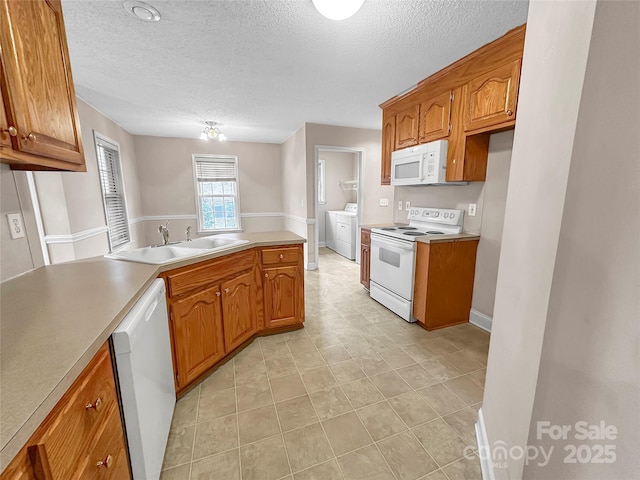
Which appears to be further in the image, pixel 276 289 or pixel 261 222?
pixel 261 222

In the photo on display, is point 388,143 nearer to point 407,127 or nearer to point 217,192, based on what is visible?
point 407,127

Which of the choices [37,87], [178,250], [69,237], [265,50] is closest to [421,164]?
[265,50]

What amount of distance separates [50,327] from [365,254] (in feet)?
9.61

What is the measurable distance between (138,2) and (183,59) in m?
0.66

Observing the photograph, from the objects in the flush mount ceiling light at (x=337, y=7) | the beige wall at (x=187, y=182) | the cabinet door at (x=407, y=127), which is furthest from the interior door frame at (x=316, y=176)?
the flush mount ceiling light at (x=337, y=7)

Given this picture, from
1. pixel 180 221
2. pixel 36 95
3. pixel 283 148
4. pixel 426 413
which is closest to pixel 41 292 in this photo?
pixel 36 95

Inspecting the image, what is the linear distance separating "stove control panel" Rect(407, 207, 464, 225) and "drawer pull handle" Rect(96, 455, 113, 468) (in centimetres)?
285

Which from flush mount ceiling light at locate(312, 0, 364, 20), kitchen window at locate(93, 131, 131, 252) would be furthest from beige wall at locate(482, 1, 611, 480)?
kitchen window at locate(93, 131, 131, 252)

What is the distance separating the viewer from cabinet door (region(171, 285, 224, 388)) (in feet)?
5.10

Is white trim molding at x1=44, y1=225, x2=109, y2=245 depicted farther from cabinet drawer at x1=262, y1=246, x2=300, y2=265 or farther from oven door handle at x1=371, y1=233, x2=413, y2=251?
oven door handle at x1=371, y1=233, x2=413, y2=251

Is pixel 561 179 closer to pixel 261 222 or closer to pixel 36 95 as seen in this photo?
pixel 36 95

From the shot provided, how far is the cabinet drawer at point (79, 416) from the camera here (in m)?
0.56

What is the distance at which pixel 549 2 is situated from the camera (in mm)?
843

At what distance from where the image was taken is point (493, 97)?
2.01 m
